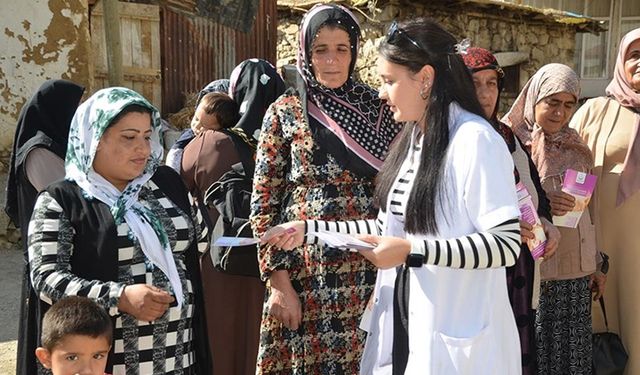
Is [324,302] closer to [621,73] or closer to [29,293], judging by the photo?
[29,293]

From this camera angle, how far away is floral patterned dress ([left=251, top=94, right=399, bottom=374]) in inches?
104

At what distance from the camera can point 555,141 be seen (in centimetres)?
346

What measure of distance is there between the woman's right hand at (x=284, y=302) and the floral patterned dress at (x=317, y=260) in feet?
0.10

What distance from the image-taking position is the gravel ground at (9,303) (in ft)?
14.1

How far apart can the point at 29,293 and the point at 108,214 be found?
1.79 ft

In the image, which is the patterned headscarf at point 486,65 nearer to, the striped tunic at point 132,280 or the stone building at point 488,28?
the striped tunic at point 132,280

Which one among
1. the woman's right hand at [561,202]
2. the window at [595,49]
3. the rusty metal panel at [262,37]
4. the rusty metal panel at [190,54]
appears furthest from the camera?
the window at [595,49]

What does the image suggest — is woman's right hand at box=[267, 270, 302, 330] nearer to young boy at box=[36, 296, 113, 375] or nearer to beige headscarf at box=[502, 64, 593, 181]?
young boy at box=[36, 296, 113, 375]

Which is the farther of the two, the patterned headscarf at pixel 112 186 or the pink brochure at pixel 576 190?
the pink brochure at pixel 576 190

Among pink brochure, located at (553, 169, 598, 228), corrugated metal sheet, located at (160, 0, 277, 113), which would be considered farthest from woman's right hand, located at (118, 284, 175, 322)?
corrugated metal sheet, located at (160, 0, 277, 113)

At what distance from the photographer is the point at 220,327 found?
3654 millimetres

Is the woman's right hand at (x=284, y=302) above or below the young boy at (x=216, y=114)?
below

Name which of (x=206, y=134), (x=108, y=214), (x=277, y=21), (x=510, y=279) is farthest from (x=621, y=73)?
(x=277, y=21)

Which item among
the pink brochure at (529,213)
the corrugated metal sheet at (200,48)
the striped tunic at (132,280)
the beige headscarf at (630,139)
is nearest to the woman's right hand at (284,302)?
the striped tunic at (132,280)
